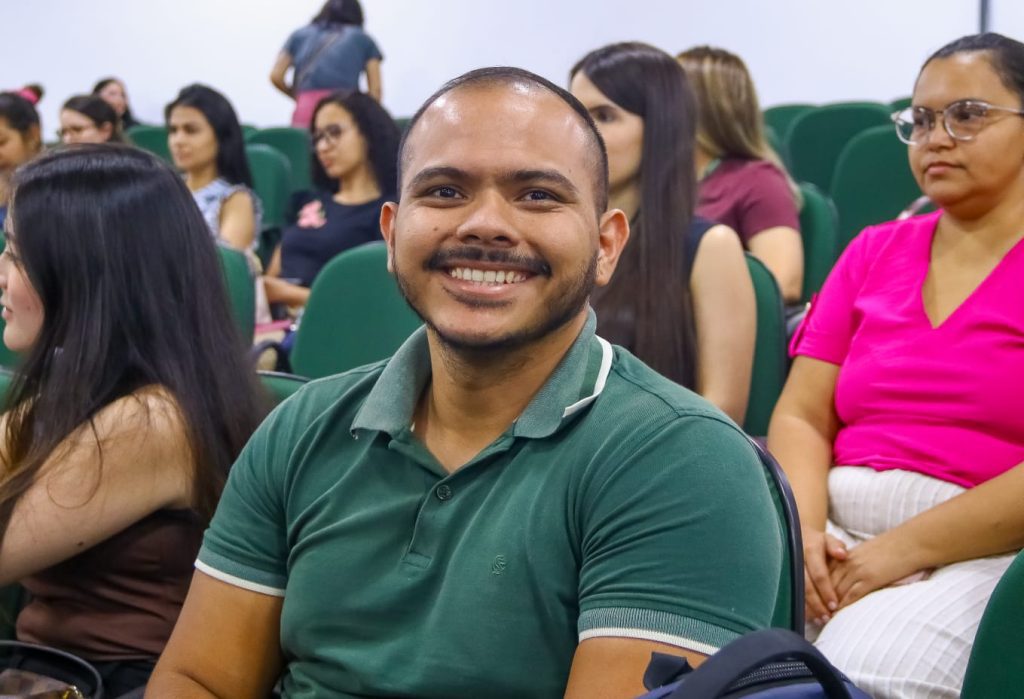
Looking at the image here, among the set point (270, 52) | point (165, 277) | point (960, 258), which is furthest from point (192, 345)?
point (270, 52)

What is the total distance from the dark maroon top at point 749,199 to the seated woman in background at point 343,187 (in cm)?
124

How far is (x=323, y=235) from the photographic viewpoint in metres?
3.86

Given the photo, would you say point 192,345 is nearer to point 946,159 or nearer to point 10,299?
point 10,299

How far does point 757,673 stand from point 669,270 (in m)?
1.33

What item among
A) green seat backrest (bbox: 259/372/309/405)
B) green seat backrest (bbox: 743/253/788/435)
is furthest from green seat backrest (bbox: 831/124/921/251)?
green seat backrest (bbox: 259/372/309/405)

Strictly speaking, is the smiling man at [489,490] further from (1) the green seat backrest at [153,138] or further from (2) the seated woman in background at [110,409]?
(1) the green seat backrest at [153,138]

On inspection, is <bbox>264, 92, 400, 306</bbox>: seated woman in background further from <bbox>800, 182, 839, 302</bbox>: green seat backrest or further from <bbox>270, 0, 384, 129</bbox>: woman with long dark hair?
<bbox>270, 0, 384, 129</bbox>: woman with long dark hair

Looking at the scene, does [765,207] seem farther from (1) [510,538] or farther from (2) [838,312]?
(1) [510,538]

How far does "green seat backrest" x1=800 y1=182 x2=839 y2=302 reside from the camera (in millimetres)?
3023

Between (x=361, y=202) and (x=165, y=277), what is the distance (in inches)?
94.4

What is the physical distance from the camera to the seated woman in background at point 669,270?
85.0 inches

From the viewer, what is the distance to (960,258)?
183 cm

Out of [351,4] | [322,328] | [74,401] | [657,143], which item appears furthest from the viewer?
[351,4]

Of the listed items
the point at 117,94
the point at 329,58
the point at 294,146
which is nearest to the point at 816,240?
the point at 294,146
